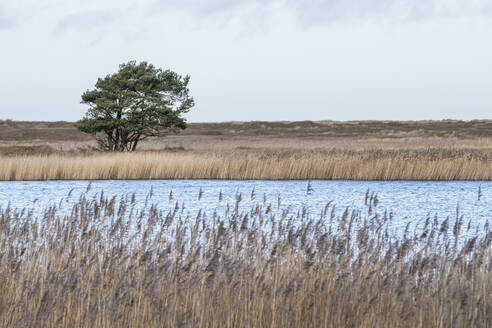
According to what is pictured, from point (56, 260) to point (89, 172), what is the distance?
773 inches

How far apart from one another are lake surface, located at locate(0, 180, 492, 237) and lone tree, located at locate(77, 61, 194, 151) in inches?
351

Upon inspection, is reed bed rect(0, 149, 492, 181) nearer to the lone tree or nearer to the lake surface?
the lake surface

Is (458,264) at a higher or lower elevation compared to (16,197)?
higher

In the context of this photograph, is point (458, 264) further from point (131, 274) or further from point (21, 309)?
point (21, 309)

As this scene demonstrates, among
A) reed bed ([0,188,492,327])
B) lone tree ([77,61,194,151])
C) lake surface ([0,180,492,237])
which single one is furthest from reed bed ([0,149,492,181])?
reed bed ([0,188,492,327])

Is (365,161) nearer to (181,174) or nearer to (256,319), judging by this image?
(181,174)

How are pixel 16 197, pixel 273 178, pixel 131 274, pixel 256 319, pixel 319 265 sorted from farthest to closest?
pixel 273 178 < pixel 16 197 < pixel 319 265 < pixel 131 274 < pixel 256 319

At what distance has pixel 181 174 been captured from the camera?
Result: 2630 cm

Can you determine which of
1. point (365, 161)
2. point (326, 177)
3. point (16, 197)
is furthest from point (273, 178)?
point (16, 197)

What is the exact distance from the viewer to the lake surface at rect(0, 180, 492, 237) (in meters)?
16.1

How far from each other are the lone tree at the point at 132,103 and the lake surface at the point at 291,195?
893 cm

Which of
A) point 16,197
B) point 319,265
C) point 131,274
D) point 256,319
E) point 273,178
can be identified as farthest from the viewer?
point 273,178

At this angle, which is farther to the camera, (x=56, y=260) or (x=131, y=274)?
(x=56, y=260)

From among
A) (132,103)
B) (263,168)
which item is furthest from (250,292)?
(132,103)
